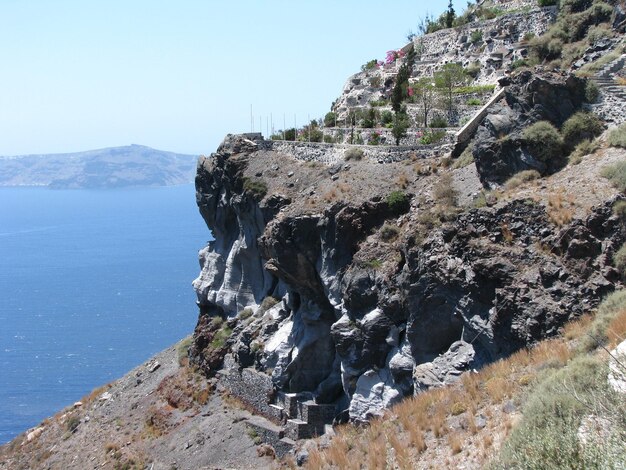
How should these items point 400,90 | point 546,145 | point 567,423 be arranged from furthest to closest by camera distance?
1. point 400,90
2. point 546,145
3. point 567,423

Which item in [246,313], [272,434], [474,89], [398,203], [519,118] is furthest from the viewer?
[474,89]

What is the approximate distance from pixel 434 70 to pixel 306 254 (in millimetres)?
25083

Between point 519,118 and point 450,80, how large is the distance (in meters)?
18.3

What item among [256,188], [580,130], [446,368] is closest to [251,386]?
[256,188]

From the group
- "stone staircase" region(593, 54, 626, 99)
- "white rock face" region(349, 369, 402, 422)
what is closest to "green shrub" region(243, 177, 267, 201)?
"white rock face" region(349, 369, 402, 422)

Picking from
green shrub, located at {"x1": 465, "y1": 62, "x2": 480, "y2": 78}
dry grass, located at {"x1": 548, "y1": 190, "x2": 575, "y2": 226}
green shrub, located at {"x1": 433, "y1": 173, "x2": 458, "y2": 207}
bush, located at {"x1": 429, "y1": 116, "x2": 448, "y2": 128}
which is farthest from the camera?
green shrub, located at {"x1": 465, "y1": 62, "x2": 480, "y2": 78}

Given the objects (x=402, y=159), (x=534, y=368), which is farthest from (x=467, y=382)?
(x=402, y=159)

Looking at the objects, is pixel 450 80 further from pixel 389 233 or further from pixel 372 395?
pixel 372 395

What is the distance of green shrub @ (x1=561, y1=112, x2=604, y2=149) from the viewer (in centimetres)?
3056

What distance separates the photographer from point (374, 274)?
107 feet

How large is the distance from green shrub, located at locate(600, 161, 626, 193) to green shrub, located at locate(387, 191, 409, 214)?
9228mm

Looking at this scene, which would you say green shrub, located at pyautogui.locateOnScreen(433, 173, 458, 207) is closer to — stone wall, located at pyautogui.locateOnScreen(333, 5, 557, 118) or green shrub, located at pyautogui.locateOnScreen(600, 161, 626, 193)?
green shrub, located at pyautogui.locateOnScreen(600, 161, 626, 193)

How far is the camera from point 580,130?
30.6 metres

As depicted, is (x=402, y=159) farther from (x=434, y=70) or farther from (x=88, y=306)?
(x=88, y=306)
